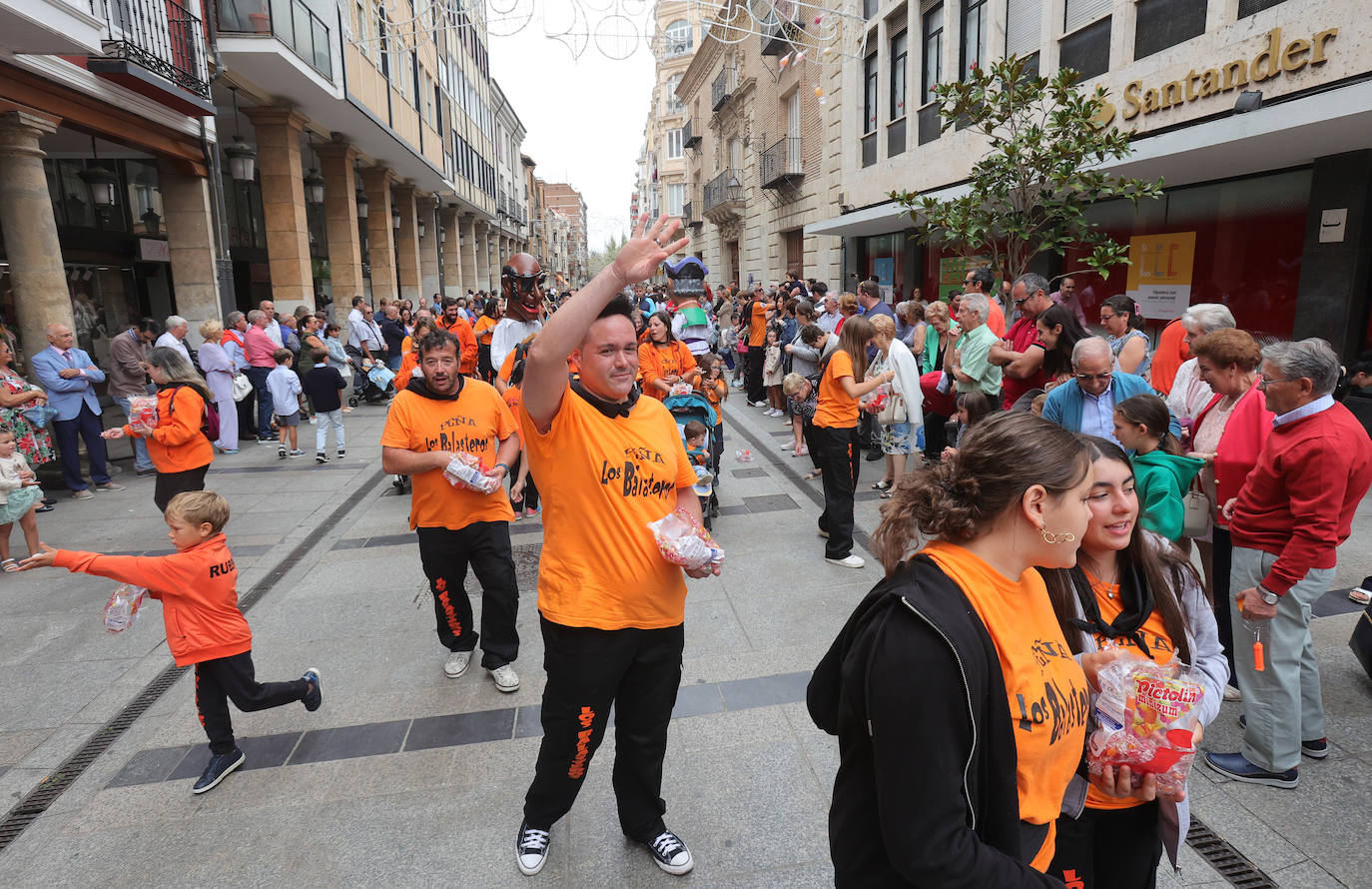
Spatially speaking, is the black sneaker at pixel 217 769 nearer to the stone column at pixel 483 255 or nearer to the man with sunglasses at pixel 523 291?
the man with sunglasses at pixel 523 291

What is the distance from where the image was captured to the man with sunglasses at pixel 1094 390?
3988mm

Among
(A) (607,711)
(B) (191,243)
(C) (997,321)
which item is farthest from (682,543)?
(B) (191,243)

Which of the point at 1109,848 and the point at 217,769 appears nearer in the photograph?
the point at 1109,848

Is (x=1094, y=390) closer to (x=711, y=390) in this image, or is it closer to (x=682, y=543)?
(x=682, y=543)

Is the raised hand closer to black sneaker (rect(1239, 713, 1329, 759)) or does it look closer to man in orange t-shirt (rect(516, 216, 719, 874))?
man in orange t-shirt (rect(516, 216, 719, 874))

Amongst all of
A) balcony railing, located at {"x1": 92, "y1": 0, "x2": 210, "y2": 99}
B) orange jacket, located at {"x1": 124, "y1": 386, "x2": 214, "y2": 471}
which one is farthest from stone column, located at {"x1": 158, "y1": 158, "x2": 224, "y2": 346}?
orange jacket, located at {"x1": 124, "y1": 386, "x2": 214, "y2": 471}

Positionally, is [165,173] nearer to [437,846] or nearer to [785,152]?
[437,846]

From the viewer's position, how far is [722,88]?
30.9m

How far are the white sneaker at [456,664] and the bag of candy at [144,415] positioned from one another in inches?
109

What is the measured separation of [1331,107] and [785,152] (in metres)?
17.6

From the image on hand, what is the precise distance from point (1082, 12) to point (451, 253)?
1230 inches

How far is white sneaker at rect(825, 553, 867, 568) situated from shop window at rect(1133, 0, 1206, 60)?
26.9 feet

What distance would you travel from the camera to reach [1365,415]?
777 centimetres

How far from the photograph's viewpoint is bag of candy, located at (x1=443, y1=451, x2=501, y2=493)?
149 inches
